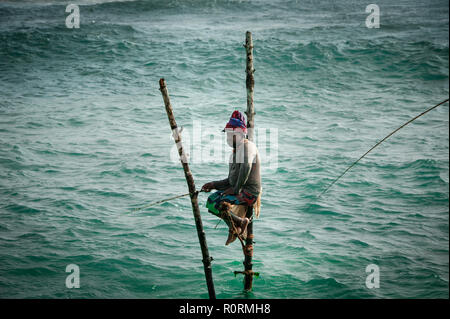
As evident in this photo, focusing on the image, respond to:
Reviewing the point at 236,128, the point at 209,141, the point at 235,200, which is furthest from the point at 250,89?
the point at 209,141

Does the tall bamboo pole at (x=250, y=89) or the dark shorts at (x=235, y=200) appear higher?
the tall bamboo pole at (x=250, y=89)

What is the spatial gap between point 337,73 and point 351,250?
12.2 m

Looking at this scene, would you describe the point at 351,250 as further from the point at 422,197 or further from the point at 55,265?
the point at 55,265

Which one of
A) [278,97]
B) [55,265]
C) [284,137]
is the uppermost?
[278,97]

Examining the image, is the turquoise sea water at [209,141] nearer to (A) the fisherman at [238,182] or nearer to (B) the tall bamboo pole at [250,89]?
(A) the fisherman at [238,182]

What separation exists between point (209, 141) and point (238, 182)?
9.33 metres

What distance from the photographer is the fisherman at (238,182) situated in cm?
480

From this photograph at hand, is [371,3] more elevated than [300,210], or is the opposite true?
[371,3]

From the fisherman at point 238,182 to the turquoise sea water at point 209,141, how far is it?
1934 millimetres

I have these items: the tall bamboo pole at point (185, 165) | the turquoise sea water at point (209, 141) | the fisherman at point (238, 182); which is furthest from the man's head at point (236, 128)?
the turquoise sea water at point (209, 141)

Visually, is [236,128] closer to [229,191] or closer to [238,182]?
[238,182]

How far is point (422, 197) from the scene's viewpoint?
10.1 m
